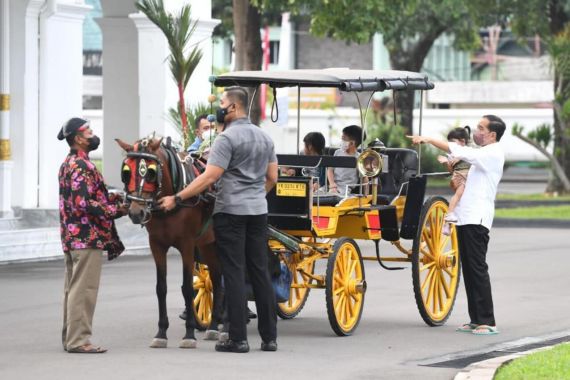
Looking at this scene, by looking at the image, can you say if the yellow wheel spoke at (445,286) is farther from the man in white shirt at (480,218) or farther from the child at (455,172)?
the man in white shirt at (480,218)

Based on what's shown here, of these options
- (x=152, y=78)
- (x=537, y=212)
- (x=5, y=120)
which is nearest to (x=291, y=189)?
(x=152, y=78)

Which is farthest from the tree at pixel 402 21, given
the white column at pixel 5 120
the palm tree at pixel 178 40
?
the palm tree at pixel 178 40

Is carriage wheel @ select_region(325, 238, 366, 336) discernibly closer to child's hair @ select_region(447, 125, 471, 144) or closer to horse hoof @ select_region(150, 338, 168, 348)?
horse hoof @ select_region(150, 338, 168, 348)

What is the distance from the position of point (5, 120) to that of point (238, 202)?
11.6m

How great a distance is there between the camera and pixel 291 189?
40.7 feet

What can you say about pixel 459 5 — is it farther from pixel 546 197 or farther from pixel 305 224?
pixel 305 224

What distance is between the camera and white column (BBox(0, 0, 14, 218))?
839 inches

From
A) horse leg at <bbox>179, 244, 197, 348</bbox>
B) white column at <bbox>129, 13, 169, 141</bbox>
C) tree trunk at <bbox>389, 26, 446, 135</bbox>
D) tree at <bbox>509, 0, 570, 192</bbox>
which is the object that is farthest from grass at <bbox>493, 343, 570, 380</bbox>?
tree trunk at <bbox>389, 26, 446, 135</bbox>

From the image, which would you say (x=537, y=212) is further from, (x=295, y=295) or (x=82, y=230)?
(x=82, y=230)

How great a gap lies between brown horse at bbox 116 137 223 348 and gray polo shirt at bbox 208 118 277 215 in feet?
1.08

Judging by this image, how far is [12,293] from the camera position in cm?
1565

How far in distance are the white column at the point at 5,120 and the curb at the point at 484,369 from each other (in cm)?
1209

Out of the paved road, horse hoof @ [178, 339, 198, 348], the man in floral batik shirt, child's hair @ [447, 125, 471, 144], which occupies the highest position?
child's hair @ [447, 125, 471, 144]

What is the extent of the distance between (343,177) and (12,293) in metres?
3.94
